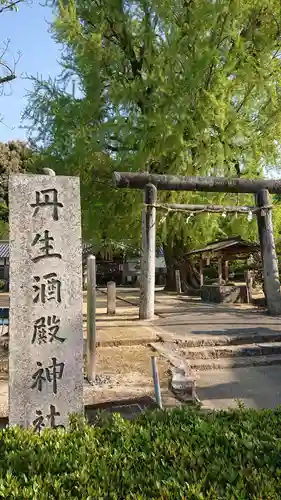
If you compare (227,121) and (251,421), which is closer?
(251,421)

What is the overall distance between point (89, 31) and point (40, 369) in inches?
656

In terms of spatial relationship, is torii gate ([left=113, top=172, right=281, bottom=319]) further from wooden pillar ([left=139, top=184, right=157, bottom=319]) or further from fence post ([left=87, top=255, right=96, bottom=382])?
fence post ([left=87, top=255, right=96, bottom=382])

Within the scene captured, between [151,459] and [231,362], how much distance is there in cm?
487

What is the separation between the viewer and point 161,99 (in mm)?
15070

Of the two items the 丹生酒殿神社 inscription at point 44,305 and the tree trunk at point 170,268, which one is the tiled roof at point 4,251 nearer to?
the tree trunk at point 170,268

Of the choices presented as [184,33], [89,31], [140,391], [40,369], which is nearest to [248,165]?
[184,33]

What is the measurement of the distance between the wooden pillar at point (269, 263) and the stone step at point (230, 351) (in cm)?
329

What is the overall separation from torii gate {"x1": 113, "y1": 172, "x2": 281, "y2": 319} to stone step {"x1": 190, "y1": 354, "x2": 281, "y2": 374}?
340 cm

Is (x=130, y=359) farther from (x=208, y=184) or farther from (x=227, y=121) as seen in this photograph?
(x=227, y=121)

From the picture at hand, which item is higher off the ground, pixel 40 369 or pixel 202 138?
pixel 202 138

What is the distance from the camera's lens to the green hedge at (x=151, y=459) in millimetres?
1994

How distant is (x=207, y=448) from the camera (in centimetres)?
241

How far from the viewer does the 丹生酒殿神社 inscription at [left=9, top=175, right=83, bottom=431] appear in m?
3.45

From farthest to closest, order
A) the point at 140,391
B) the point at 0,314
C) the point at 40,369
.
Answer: the point at 0,314 → the point at 140,391 → the point at 40,369
